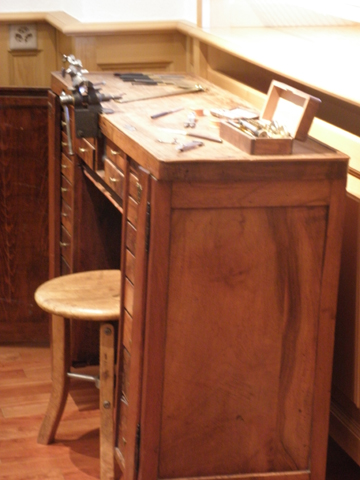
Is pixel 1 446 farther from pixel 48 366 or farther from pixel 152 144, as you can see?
pixel 152 144

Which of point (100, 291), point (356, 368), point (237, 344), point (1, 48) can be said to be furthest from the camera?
point (1, 48)

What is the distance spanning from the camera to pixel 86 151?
8.81 ft

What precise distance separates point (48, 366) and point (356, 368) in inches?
68.7

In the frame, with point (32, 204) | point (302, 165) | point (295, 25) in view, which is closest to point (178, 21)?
point (295, 25)

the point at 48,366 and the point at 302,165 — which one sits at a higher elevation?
the point at 302,165

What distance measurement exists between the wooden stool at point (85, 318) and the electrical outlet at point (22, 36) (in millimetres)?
1867

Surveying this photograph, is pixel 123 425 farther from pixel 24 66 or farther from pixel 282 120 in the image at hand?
pixel 24 66

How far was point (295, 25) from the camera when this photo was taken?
2.94m

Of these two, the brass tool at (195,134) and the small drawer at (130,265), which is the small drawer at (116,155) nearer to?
the brass tool at (195,134)

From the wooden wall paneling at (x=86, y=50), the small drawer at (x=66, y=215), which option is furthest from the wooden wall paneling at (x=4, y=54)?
the small drawer at (x=66, y=215)

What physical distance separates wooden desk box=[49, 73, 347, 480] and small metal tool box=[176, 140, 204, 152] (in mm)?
23

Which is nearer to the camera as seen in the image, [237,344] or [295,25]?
[237,344]

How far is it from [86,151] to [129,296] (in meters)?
0.70

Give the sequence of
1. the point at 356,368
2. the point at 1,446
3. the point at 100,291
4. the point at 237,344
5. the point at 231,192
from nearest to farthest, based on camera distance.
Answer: the point at 231,192 → the point at 237,344 → the point at 356,368 → the point at 100,291 → the point at 1,446
